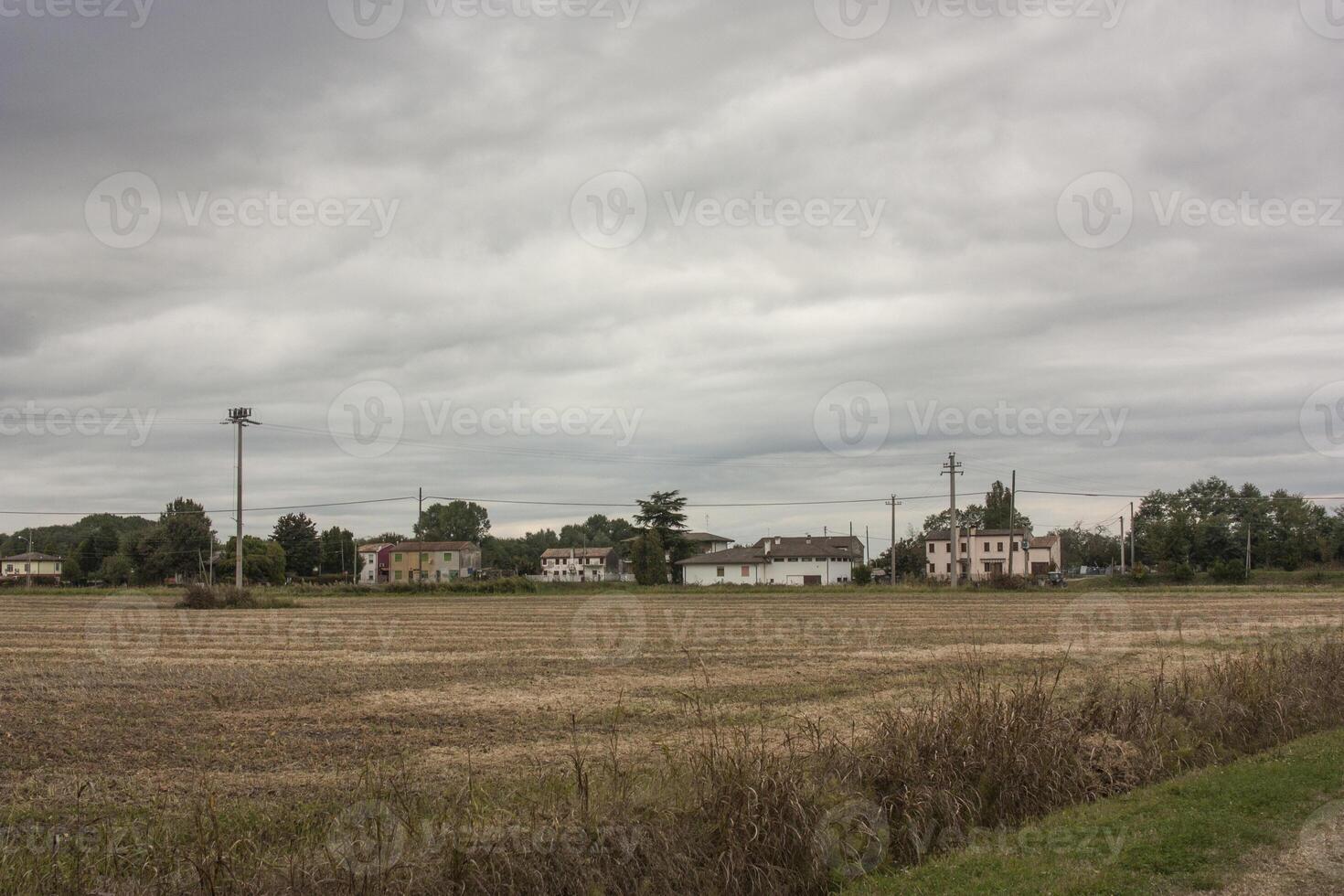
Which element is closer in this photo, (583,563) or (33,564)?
(583,563)

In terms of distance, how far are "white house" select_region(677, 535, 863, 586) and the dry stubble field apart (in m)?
74.4

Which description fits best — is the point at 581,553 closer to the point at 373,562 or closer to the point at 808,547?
the point at 373,562

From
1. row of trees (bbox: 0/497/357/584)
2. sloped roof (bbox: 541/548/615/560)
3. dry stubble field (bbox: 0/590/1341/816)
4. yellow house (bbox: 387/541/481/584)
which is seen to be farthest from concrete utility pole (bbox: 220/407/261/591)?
sloped roof (bbox: 541/548/615/560)

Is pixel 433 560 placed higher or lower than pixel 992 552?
lower

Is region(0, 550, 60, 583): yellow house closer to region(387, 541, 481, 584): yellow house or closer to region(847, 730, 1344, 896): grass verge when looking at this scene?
region(387, 541, 481, 584): yellow house

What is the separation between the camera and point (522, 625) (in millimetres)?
42188

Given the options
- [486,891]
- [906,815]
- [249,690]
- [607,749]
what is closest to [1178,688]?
[906,815]

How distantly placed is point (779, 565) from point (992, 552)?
2623cm

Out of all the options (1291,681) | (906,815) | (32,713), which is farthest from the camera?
(32,713)

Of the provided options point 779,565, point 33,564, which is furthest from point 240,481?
point 33,564

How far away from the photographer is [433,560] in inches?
5782

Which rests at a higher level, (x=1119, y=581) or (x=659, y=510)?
(x=659, y=510)

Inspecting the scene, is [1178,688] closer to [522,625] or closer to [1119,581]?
[522,625]

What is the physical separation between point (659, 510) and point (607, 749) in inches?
4054
